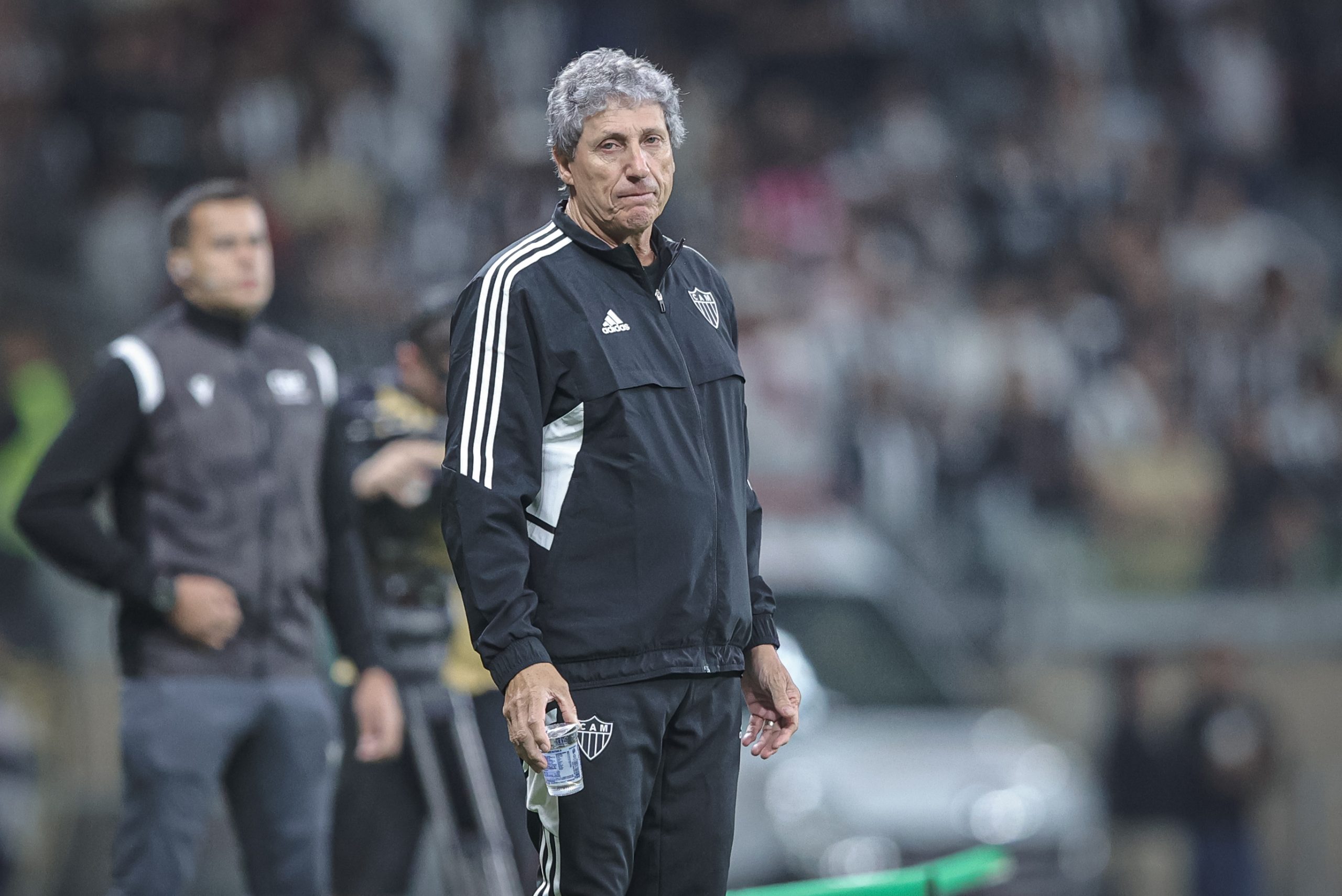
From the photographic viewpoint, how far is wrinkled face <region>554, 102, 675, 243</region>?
4.17m

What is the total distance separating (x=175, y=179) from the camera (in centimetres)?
1437

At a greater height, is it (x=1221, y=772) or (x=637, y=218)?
(x=637, y=218)

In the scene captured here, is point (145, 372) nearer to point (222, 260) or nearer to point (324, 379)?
point (222, 260)

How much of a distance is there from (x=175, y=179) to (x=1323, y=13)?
10.1 metres

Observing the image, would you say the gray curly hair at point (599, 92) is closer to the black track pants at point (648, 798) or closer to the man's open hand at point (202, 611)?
the black track pants at point (648, 798)

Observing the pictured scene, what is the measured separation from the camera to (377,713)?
612 centimetres

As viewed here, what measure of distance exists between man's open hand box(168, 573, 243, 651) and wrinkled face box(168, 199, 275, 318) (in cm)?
85

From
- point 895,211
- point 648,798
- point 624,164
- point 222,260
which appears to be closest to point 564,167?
point 624,164

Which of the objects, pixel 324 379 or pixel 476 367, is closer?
pixel 476 367

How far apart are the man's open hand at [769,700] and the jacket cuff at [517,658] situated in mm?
604

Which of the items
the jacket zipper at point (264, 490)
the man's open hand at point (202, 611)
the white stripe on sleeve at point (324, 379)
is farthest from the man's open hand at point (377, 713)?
the white stripe on sleeve at point (324, 379)

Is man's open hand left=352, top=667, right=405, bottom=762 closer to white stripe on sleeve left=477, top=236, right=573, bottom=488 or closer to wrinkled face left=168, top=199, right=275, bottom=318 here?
wrinkled face left=168, top=199, right=275, bottom=318

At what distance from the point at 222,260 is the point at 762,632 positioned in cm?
232

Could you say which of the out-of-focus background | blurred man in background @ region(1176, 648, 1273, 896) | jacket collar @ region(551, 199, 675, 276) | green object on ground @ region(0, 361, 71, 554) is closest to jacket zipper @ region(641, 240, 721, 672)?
jacket collar @ region(551, 199, 675, 276)
